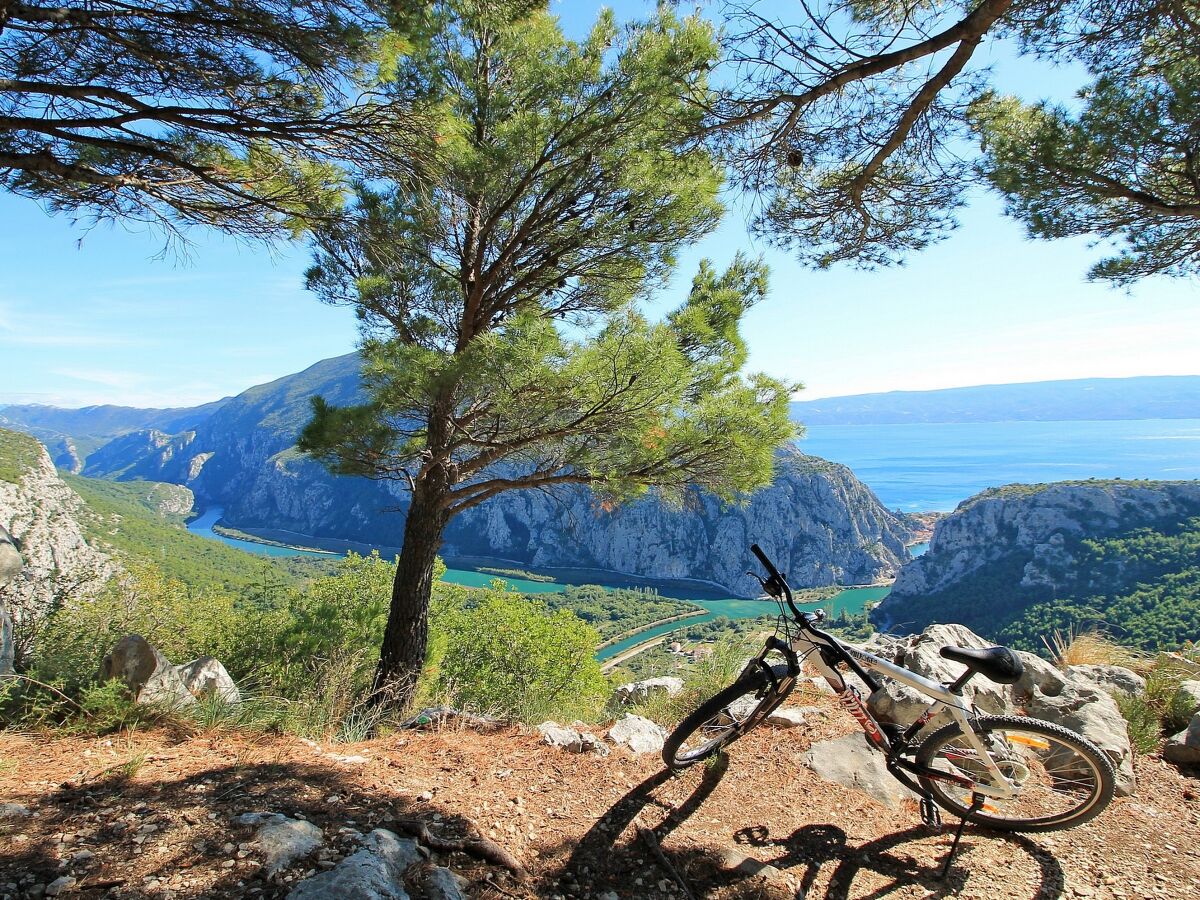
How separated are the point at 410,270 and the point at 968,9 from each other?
389 centimetres

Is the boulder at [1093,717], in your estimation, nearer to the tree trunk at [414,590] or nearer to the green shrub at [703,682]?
the green shrub at [703,682]

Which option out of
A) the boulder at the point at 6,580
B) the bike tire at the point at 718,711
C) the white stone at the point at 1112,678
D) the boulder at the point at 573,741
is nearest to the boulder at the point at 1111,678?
the white stone at the point at 1112,678

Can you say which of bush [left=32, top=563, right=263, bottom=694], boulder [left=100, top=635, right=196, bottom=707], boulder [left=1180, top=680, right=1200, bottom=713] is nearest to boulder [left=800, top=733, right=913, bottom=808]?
boulder [left=1180, top=680, right=1200, bottom=713]

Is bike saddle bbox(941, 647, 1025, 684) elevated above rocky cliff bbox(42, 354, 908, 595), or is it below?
above

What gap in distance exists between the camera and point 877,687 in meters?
2.22

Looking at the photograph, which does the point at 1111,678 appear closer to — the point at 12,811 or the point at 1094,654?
the point at 1094,654

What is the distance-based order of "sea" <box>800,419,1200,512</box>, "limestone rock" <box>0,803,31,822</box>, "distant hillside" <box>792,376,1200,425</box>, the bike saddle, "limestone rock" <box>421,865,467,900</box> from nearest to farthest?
"limestone rock" <box>421,865,467,900</box>
"limestone rock" <box>0,803,31,822</box>
the bike saddle
"sea" <box>800,419,1200,512</box>
"distant hillside" <box>792,376,1200,425</box>

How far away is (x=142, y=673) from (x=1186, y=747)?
5.06 meters

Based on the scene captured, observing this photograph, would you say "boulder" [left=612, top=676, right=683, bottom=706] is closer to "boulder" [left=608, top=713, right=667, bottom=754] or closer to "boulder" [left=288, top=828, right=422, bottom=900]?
"boulder" [left=608, top=713, right=667, bottom=754]

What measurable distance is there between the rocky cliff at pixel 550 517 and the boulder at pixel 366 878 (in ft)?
10.1

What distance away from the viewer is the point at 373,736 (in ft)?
10.8

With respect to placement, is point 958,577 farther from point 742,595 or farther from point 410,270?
point 410,270

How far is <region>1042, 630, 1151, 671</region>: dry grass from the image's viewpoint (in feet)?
14.0

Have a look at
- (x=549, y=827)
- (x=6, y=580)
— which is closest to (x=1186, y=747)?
(x=549, y=827)
